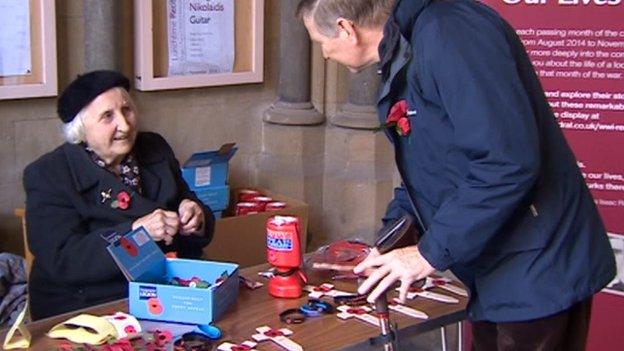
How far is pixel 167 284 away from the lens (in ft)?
7.31

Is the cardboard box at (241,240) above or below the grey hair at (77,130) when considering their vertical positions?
below

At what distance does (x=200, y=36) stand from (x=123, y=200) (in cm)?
183

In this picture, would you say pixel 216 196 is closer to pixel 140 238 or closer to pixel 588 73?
pixel 588 73

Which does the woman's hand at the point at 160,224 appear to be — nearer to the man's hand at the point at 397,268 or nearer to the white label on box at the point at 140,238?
the white label on box at the point at 140,238

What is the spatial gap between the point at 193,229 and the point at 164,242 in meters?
0.12

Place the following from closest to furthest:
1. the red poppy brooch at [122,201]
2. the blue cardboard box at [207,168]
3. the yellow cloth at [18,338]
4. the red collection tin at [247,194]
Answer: the yellow cloth at [18,338] < the red poppy brooch at [122,201] < the blue cardboard box at [207,168] < the red collection tin at [247,194]

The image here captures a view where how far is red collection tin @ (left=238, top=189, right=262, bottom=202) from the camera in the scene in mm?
4344

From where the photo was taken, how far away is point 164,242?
2662 millimetres

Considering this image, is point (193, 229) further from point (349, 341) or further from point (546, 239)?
point (546, 239)

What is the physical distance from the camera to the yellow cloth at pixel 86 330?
2014 millimetres

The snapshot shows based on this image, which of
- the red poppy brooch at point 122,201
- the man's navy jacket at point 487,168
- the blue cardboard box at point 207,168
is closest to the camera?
the man's navy jacket at point 487,168

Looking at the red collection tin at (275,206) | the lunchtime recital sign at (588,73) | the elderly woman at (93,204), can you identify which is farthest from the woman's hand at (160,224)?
the red collection tin at (275,206)

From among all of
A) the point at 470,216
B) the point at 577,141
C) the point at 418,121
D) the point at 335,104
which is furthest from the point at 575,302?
the point at 335,104

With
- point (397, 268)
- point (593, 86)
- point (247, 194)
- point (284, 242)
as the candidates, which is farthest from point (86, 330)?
point (247, 194)
